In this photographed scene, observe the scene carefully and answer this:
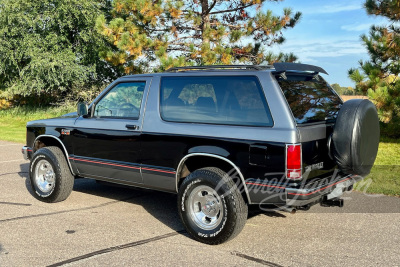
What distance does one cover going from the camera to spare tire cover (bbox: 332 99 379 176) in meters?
4.37

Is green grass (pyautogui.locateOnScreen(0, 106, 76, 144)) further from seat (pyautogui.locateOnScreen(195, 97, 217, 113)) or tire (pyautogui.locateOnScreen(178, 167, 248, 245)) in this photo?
tire (pyautogui.locateOnScreen(178, 167, 248, 245))

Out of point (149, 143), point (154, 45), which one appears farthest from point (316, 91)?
point (154, 45)

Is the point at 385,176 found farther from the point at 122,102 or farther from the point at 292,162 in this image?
the point at 122,102

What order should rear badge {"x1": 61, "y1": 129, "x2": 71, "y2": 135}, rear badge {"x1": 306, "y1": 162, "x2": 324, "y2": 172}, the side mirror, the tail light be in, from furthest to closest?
rear badge {"x1": 61, "y1": 129, "x2": 71, "y2": 135} < the side mirror < rear badge {"x1": 306, "y1": 162, "x2": 324, "y2": 172} < the tail light

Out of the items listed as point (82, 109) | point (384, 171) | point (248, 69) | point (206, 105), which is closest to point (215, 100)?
point (206, 105)

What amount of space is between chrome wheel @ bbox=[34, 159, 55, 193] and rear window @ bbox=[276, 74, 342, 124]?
3.80 meters

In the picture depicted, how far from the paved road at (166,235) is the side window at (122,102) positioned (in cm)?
136

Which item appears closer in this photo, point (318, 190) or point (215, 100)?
point (318, 190)

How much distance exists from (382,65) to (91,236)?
35.0ft

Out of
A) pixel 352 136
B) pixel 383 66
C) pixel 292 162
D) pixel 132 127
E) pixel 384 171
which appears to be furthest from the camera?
pixel 383 66

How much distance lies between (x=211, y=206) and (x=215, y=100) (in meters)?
1.21

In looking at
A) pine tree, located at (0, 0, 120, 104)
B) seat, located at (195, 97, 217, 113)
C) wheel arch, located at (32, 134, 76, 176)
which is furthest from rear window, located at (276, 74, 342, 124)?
pine tree, located at (0, 0, 120, 104)

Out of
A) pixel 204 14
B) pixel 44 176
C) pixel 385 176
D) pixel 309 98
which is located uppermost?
pixel 204 14

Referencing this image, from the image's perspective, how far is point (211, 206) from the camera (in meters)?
4.71
